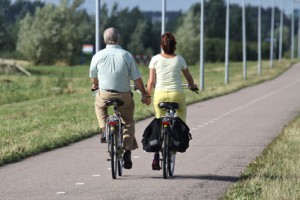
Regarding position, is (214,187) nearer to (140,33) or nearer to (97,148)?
(97,148)

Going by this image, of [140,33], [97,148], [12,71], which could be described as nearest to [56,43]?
Answer: [140,33]

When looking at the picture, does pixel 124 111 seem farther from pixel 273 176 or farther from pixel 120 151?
pixel 273 176

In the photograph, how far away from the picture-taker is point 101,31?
125625 millimetres

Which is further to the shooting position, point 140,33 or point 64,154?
point 140,33

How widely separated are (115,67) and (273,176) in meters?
2.45

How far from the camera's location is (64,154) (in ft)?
52.0

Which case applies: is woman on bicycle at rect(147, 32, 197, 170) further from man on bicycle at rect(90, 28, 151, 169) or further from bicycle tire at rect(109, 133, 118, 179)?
bicycle tire at rect(109, 133, 118, 179)

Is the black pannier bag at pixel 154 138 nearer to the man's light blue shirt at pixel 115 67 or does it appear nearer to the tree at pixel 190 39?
the man's light blue shirt at pixel 115 67

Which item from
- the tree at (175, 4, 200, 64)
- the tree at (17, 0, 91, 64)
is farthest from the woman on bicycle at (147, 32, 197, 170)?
the tree at (175, 4, 200, 64)

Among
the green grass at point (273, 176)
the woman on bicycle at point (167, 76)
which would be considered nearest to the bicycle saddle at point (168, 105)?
the woman on bicycle at point (167, 76)

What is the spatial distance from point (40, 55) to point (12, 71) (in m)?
44.7

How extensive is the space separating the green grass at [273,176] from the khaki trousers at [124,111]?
1553mm

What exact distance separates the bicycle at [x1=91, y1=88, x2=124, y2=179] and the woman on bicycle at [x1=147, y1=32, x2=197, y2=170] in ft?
1.77

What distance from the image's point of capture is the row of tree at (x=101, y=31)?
113m
